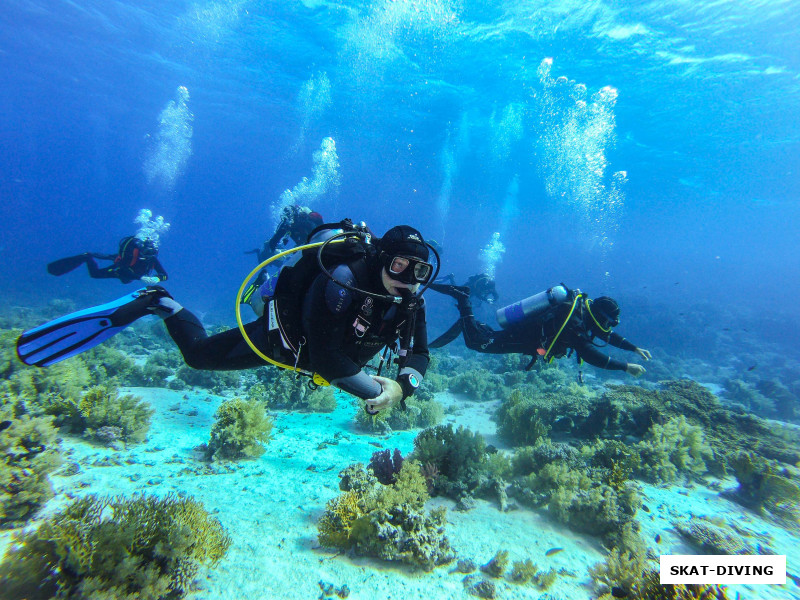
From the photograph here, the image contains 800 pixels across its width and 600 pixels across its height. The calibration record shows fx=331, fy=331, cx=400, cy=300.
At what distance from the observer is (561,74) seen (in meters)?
27.9

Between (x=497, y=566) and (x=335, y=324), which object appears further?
(x=497, y=566)

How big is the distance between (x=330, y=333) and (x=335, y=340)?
76mm

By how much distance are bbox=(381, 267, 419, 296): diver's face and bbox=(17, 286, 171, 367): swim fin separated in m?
2.80

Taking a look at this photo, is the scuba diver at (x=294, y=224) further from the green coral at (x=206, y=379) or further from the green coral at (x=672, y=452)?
the green coral at (x=672, y=452)

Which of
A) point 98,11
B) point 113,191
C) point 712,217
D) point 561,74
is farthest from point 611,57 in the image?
point 113,191

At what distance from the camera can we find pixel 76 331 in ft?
13.1

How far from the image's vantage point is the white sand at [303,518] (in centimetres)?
330

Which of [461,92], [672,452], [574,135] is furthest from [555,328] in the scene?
[574,135]

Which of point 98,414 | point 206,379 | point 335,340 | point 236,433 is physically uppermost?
point 335,340

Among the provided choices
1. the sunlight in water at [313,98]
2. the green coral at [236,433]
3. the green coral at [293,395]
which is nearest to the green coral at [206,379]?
the green coral at [293,395]

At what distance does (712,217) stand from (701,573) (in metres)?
112

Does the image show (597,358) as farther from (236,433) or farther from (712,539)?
(236,433)

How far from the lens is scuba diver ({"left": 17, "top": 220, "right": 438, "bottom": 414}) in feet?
9.25

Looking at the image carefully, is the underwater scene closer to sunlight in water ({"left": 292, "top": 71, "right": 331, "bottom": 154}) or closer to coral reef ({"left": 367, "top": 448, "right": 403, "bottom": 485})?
coral reef ({"left": 367, "top": 448, "right": 403, "bottom": 485})
